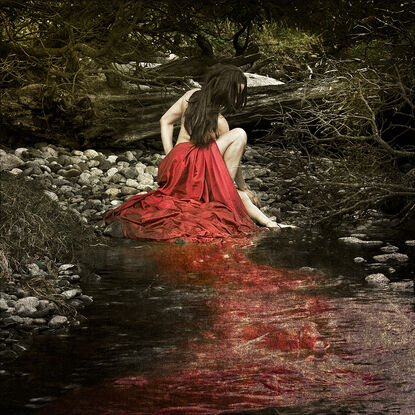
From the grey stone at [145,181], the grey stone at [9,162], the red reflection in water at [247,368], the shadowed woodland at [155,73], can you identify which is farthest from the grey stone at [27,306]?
the grey stone at [9,162]

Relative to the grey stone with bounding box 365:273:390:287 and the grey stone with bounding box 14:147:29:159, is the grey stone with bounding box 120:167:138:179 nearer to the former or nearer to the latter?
the grey stone with bounding box 14:147:29:159

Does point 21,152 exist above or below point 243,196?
above

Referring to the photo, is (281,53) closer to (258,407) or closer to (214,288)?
(214,288)

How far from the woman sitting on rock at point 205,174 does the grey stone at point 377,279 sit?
5.07 feet

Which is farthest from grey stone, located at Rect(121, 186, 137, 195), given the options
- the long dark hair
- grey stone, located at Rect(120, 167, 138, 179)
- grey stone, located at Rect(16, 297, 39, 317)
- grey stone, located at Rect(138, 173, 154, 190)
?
grey stone, located at Rect(16, 297, 39, 317)

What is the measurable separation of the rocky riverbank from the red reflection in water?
24.4 inches

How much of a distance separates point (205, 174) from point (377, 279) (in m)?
2.11

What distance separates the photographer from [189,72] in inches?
365

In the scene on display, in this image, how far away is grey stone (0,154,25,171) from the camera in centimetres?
739

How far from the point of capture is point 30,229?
445 centimetres

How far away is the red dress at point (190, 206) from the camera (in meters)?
5.60

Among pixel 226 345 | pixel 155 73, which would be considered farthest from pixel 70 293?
pixel 155 73

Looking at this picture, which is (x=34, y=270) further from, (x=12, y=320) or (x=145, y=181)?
(x=145, y=181)

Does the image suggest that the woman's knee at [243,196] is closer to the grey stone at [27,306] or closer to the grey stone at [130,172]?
the grey stone at [130,172]
